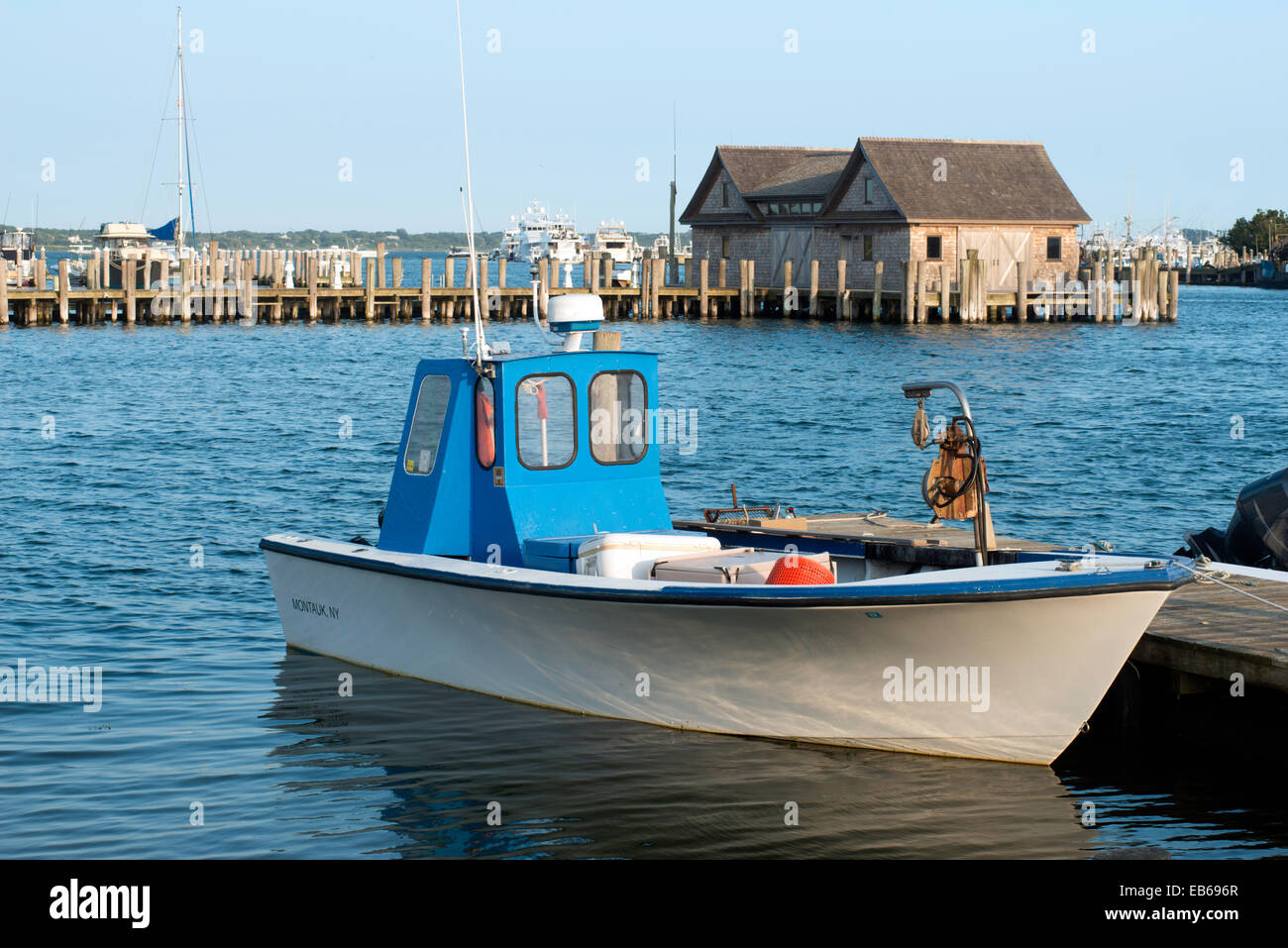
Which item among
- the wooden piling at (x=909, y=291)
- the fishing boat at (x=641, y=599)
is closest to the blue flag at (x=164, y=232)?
the wooden piling at (x=909, y=291)

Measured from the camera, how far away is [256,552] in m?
16.8

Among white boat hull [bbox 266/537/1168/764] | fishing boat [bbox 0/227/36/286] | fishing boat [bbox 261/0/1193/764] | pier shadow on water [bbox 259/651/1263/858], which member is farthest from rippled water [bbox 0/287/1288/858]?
fishing boat [bbox 0/227/36/286]

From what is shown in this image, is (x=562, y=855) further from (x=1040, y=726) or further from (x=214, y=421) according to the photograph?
(x=214, y=421)

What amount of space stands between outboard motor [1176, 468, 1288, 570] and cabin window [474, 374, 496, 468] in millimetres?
5659

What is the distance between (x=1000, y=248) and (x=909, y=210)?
14.4 feet

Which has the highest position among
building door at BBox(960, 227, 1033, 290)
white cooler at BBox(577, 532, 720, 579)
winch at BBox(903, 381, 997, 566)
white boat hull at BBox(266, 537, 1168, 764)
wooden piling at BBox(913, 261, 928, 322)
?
building door at BBox(960, 227, 1033, 290)

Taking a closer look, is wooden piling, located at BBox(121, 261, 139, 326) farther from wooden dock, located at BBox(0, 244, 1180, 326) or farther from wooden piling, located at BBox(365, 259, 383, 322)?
wooden piling, located at BBox(365, 259, 383, 322)

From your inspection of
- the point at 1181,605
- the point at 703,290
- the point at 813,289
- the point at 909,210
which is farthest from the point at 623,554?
the point at 703,290

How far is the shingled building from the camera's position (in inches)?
2083

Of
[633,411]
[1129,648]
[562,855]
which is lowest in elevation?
[562,855]

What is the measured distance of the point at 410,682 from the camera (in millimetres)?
11023

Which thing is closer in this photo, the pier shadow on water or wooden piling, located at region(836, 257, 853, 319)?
the pier shadow on water
